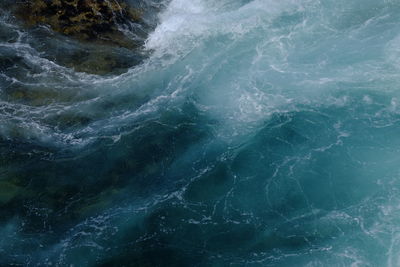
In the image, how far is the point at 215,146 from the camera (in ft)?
138

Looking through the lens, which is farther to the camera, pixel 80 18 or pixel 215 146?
pixel 80 18

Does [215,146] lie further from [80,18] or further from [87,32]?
[80,18]

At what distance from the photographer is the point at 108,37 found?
5203 cm

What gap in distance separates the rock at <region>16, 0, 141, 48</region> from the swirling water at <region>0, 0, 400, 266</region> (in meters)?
2.07

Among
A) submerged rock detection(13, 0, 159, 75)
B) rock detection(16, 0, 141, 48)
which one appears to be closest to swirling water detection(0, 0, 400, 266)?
submerged rock detection(13, 0, 159, 75)

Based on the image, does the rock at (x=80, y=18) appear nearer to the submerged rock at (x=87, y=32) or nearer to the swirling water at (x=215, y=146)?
the submerged rock at (x=87, y=32)

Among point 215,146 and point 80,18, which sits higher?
point 80,18

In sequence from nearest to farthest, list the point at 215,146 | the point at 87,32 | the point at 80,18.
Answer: the point at 215,146, the point at 87,32, the point at 80,18

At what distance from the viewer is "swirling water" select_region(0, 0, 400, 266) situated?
35.0 metres

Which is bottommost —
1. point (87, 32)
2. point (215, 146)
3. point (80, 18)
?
point (215, 146)

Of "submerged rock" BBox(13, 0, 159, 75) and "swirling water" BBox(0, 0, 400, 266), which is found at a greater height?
"submerged rock" BBox(13, 0, 159, 75)


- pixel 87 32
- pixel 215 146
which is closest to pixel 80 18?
pixel 87 32

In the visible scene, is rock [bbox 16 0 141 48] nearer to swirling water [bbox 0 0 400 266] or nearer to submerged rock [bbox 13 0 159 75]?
submerged rock [bbox 13 0 159 75]

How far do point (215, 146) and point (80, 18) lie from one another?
24671mm
